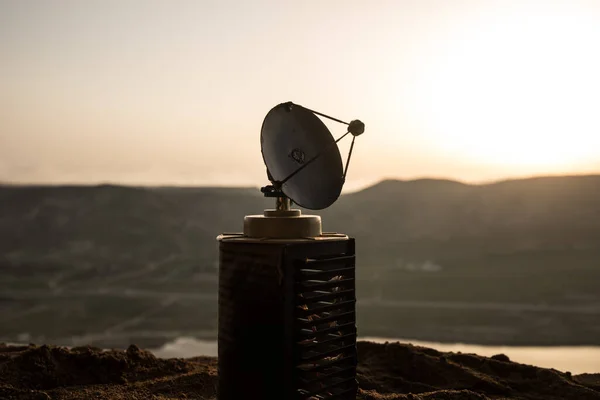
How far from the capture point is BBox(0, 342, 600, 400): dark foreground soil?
6.07 metres

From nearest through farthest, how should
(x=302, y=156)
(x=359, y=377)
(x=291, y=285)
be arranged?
(x=291, y=285) < (x=302, y=156) < (x=359, y=377)

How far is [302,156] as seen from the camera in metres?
4.72

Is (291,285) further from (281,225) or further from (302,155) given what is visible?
(302,155)

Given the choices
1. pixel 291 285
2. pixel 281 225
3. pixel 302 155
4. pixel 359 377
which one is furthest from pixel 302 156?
pixel 359 377

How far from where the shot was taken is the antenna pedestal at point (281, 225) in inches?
173

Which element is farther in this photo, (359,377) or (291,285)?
(359,377)

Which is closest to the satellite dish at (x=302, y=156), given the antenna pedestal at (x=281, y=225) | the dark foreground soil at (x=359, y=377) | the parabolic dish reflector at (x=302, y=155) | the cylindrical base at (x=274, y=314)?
the parabolic dish reflector at (x=302, y=155)

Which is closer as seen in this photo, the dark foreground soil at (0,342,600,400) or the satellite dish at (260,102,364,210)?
the satellite dish at (260,102,364,210)

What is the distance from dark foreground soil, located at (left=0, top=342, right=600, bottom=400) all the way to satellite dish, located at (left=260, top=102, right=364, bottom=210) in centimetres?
235

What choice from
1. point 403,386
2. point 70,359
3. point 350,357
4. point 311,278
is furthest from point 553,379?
point 70,359

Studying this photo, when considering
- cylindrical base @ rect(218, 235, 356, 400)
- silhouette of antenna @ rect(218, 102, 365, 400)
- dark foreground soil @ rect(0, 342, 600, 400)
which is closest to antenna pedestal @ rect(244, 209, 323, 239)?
silhouette of antenna @ rect(218, 102, 365, 400)

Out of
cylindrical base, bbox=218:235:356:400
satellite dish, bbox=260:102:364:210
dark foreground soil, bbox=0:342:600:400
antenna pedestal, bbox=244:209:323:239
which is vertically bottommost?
dark foreground soil, bbox=0:342:600:400

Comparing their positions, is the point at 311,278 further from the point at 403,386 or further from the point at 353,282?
the point at 403,386

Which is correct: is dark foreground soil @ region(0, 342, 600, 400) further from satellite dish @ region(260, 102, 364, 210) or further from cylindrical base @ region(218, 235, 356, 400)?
satellite dish @ region(260, 102, 364, 210)
